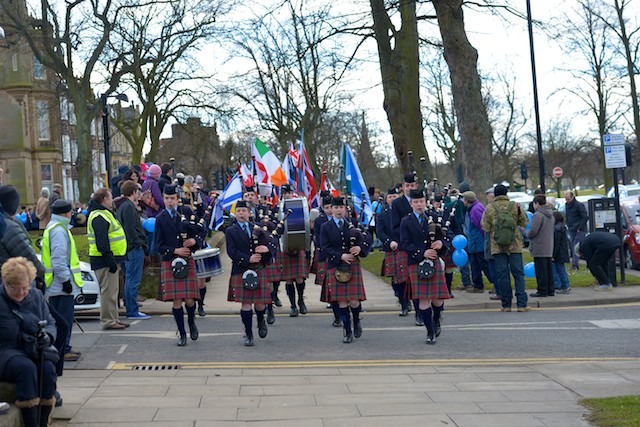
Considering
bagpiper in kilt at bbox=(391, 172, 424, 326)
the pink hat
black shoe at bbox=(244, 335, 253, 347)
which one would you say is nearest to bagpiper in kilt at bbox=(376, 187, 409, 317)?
bagpiper in kilt at bbox=(391, 172, 424, 326)

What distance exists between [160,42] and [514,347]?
88.9 feet

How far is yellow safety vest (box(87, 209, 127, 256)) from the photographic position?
12.0m

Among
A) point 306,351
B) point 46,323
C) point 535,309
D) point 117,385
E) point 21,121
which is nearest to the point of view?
point 46,323

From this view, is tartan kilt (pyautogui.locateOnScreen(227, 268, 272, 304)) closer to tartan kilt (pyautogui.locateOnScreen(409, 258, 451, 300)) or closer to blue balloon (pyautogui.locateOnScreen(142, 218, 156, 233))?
tartan kilt (pyautogui.locateOnScreen(409, 258, 451, 300))

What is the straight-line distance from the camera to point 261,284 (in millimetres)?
11109

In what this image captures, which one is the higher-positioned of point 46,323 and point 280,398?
point 46,323

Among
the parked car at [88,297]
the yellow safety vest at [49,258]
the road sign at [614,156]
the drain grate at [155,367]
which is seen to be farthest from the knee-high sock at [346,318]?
the road sign at [614,156]

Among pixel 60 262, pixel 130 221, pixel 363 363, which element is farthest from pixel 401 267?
pixel 60 262

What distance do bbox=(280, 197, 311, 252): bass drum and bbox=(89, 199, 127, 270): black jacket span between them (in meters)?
2.28

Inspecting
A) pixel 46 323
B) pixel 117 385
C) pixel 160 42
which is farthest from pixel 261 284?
pixel 160 42

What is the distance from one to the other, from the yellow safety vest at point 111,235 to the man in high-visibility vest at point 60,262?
227 cm

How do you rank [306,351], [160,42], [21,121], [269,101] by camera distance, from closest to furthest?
[306,351] < [160,42] < [269,101] < [21,121]

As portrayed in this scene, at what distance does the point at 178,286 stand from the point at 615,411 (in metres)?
5.76

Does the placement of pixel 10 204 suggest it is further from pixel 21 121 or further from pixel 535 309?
pixel 21 121
